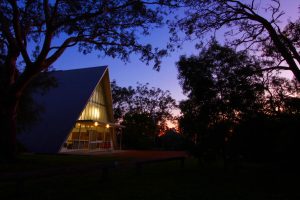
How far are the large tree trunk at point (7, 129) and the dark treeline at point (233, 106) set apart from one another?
7574 mm

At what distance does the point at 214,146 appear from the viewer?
12.6 meters

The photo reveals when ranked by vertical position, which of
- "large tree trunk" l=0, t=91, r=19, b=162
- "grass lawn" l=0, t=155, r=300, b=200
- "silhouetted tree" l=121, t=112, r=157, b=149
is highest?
"silhouetted tree" l=121, t=112, r=157, b=149

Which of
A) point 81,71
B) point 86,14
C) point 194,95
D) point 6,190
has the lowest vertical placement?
point 6,190

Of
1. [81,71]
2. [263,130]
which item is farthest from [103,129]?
[263,130]

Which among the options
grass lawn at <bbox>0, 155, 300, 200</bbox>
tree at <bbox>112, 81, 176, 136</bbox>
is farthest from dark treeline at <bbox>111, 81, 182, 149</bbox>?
grass lawn at <bbox>0, 155, 300, 200</bbox>

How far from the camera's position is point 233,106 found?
1168 cm

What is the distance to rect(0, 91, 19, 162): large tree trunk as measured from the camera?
→ 13195mm

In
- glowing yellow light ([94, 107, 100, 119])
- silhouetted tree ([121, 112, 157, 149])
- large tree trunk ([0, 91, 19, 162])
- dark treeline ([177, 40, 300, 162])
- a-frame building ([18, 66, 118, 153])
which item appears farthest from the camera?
silhouetted tree ([121, 112, 157, 149])

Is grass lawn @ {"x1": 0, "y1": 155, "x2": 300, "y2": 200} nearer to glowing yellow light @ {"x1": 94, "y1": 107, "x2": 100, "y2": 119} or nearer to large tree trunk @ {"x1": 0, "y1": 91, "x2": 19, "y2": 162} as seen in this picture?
large tree trunk @ {"x1": 0, "y1": 91, "x2": 19, "y2": 162}

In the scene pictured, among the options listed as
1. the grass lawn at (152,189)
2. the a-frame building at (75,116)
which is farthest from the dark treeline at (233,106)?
the a-frame building at (75,116)

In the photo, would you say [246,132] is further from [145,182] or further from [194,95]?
[145,182]

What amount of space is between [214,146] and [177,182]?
4202 millimetres

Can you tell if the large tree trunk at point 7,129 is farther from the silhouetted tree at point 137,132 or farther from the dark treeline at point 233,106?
the silhouetted tree at point 137,132

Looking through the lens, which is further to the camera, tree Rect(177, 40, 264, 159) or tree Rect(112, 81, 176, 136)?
tree Rect(112, 81, 176, 136)
